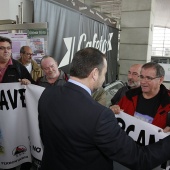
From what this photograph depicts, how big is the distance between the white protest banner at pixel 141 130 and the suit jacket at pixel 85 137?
1.09 feet

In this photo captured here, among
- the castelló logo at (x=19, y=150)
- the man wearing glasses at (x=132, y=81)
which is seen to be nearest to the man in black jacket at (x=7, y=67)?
the castelló logo at (x=19, y=150)

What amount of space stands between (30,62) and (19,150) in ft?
4.51

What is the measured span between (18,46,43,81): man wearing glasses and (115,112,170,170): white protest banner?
1714 mm

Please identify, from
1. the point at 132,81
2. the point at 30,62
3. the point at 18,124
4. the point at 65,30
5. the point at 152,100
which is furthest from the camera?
the point at 65,30

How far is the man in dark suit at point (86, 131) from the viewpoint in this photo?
0.98 meters

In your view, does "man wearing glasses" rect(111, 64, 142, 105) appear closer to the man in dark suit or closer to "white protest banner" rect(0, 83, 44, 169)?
"white protest banner" rect(0, 83, 44, 169)

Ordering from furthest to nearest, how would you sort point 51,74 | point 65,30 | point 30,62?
point 65,30, point 30,62, point 51,74

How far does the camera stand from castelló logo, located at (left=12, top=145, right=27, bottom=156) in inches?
85.9

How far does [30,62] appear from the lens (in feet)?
10.1

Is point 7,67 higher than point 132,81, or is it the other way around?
point 7,67

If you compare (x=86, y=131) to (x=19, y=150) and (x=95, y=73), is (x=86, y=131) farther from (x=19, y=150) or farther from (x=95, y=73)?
(x=19, y=150)

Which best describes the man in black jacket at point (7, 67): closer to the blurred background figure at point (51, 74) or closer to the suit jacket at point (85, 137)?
the blurred background figure at point (51, 74)

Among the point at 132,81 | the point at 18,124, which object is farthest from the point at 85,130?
the point at 132,81

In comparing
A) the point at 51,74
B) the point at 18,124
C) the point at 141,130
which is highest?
→ the point at 51,74
